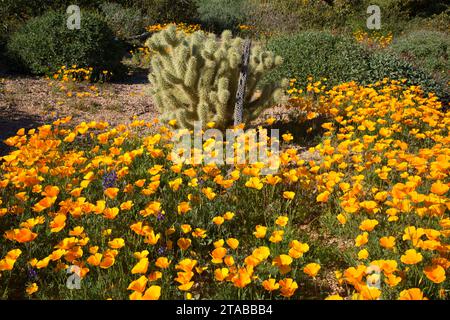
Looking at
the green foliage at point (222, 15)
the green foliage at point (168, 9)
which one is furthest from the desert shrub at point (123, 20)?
the green foliage at point (222, 15)

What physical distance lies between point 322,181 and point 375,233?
0.81 meters

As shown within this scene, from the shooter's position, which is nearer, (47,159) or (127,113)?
(47,159)

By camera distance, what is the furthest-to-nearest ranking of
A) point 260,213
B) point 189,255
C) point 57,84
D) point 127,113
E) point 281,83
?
point 57,84
point 127,113
point 281,83
point 260,213
point 189,255

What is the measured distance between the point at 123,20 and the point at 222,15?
23.3 ft

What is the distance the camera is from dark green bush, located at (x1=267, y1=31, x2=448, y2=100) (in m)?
7.99

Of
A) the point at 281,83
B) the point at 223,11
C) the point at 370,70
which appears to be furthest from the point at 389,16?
the point at 281,83

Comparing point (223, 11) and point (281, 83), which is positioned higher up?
point (223, 11)

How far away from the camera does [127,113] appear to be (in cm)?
751

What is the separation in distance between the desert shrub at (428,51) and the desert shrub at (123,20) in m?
8.46

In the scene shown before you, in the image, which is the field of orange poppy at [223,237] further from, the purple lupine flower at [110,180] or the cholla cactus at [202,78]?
the cholla cactus at [202,78]

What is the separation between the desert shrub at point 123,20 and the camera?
44.8ft

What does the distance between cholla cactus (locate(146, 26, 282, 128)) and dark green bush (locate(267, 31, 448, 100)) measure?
9.67 ft
